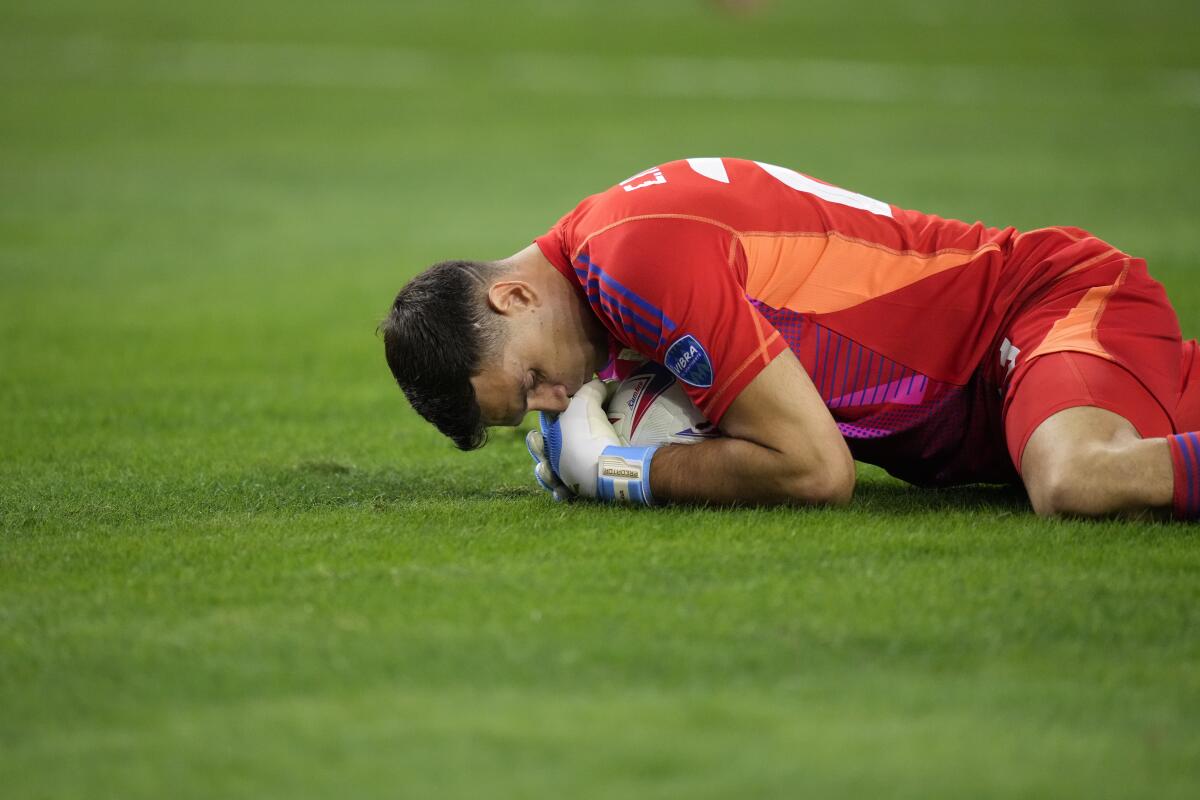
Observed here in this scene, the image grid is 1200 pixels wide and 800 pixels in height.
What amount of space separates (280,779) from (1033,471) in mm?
2583

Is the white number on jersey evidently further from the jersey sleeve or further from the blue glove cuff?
the blue glove cuff

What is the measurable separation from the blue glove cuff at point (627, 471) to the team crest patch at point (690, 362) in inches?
13.1

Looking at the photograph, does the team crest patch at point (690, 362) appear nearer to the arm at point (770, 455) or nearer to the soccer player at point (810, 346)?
the soccer player at point (810, 346)

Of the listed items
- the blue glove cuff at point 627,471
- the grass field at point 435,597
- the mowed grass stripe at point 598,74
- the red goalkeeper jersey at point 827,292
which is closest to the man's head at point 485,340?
the red goalkeeper jersey at point 827,292

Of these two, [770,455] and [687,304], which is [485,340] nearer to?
[687,304]

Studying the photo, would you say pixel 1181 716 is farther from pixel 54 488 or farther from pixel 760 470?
pixel 54 488

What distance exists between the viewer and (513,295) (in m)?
4.92

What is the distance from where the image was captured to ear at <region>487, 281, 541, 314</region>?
4.89 metres

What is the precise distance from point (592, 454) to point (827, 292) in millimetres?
922

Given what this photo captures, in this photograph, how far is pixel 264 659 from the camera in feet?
11.9

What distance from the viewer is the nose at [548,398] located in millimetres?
4992

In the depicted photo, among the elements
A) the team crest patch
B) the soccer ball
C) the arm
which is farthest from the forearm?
the team crest patch

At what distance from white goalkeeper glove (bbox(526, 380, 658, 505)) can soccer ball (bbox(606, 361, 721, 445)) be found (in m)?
0.06

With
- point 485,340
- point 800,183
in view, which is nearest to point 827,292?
point 800,183
